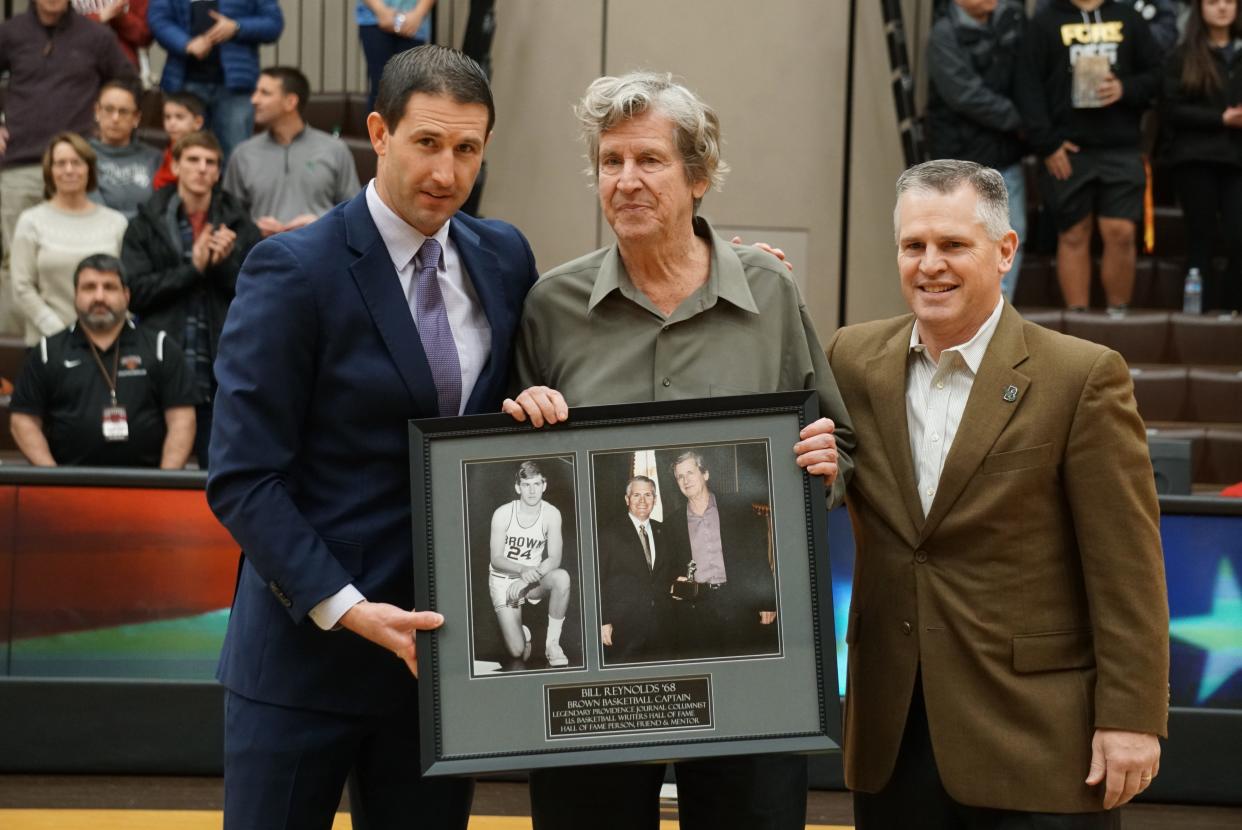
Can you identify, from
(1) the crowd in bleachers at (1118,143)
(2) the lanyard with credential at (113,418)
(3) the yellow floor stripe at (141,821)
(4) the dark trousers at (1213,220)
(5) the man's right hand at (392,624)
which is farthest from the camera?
(4) the dark trousers at (1213,220)

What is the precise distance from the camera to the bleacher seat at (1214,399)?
7.73m

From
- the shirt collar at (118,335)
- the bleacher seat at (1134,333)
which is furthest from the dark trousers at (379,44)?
the bleacher seat at (1134,333)

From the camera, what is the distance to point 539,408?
2.33m

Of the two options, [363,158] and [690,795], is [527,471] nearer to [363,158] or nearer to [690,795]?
[690,795]

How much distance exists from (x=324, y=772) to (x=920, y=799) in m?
1.00

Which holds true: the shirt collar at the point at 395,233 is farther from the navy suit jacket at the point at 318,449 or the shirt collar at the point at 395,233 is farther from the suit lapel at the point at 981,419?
the suit lapel at the point at 981,419

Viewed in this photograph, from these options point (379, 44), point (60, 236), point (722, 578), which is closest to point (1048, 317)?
point (379, 44)

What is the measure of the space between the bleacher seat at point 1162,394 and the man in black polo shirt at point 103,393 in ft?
15.6

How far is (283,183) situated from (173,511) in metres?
3.10

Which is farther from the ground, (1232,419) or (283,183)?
(283,183)

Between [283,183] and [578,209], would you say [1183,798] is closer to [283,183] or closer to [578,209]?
[283,183]

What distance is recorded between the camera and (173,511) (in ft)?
14.6

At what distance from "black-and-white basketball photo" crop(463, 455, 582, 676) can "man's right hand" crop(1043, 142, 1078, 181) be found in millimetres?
6015

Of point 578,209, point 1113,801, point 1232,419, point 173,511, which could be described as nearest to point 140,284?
point 173,511
